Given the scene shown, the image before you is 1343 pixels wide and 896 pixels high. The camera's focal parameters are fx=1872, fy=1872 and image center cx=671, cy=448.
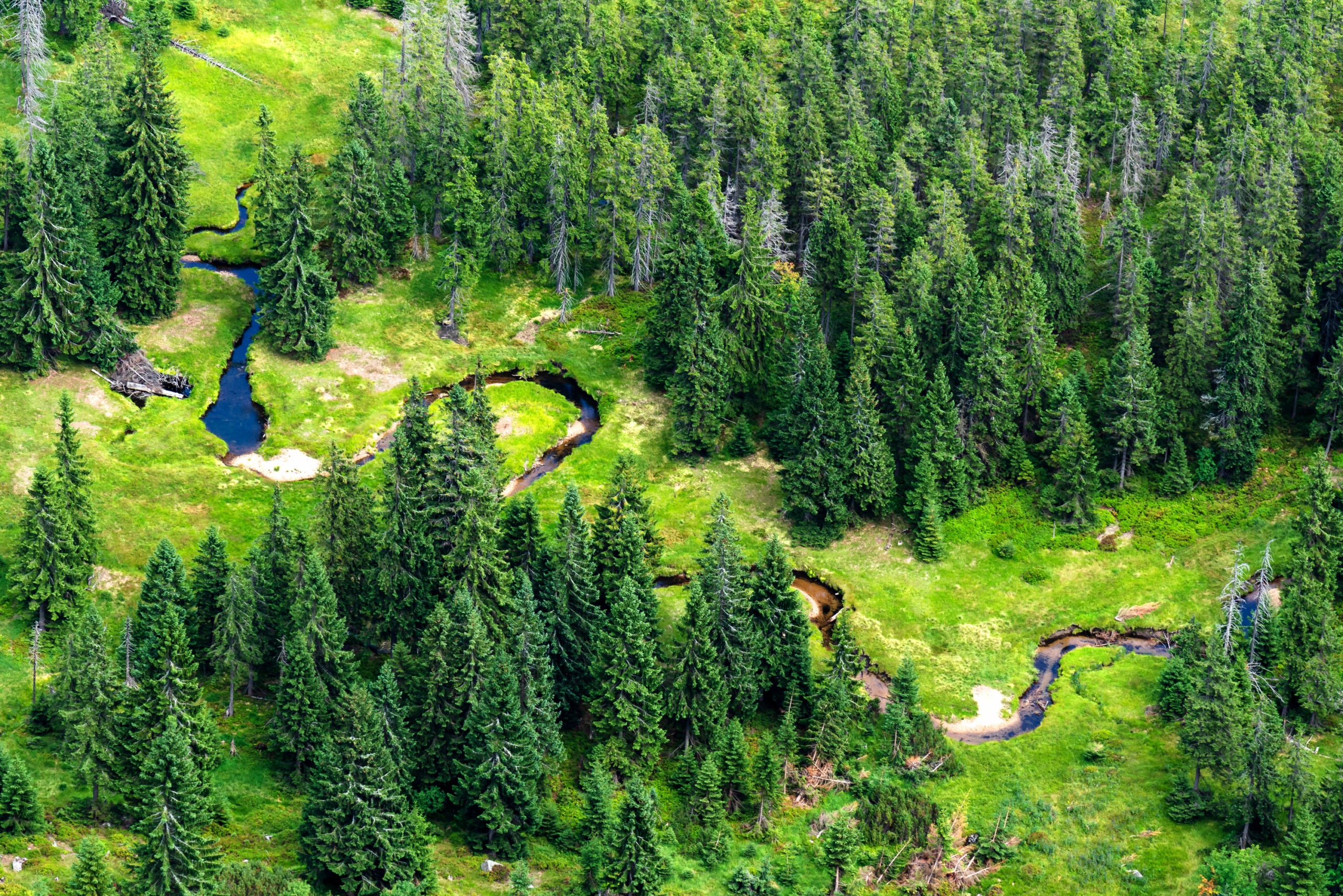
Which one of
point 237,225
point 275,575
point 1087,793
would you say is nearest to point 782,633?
point 1087,793

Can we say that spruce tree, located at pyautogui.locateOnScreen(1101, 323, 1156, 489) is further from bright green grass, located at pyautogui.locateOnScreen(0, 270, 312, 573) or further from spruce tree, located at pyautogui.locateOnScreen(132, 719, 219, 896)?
spruce tree, located at pyautogui.locateOnScreen(132, 719, 219, 896)

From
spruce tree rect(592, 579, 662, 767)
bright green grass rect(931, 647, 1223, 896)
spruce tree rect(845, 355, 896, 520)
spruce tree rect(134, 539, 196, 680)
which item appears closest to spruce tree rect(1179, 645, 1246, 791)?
bright green grass rect(931, 647, 1223, 896)

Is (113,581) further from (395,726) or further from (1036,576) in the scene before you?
(1036,576)

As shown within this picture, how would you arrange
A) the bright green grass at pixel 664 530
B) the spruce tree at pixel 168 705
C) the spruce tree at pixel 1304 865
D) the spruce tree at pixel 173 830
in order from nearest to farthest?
1. the spruce tree at pixel 173 830
2. the spruce tree at pixel 1304 865
3. the spruce tree at pixel 168 705
4. the bright green grass at pixel 664 530

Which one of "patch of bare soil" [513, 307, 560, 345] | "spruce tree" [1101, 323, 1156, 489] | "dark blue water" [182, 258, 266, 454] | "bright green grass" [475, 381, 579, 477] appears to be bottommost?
"dark blue water" [182, 258, 266, 454]

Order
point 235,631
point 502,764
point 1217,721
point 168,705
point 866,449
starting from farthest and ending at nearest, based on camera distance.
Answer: point 866,449, point 235,631, point 1217,721, point 502,764, point 168,705

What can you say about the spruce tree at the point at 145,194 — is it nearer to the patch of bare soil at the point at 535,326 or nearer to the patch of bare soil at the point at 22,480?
the patch of bare soil at the point at 22,480

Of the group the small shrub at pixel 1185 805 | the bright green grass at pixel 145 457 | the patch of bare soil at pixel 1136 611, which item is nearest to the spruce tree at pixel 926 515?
the patch of bare soil at pixel 1136 611
